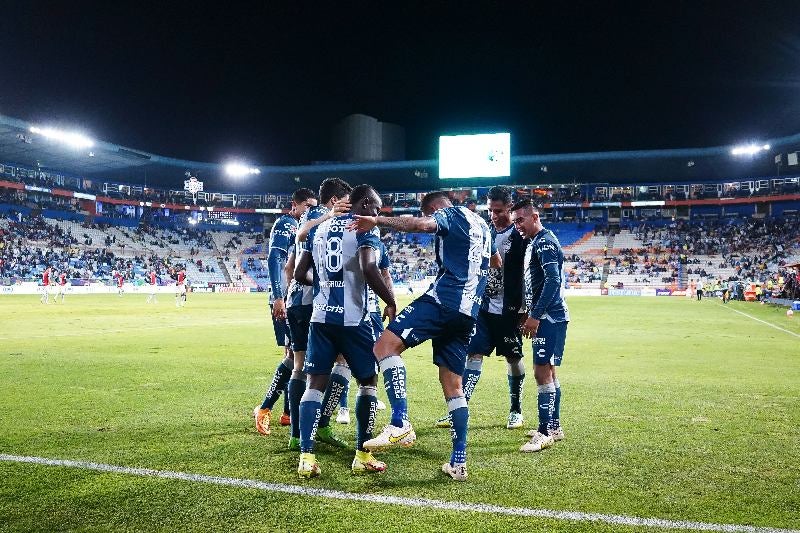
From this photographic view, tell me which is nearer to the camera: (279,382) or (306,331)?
(306,331)

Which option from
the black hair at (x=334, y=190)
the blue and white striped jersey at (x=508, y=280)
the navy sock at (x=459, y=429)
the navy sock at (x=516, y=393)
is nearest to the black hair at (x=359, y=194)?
the black hair at (x=334, y=190)

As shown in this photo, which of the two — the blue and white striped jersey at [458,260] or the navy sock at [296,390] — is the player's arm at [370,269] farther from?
the navy sock at [296,390]

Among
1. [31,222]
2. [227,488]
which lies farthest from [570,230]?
[227,488]

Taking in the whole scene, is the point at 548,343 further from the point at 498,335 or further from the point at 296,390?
the point at 296,390

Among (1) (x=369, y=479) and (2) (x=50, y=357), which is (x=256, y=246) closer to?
(2) (x=50, y=357)

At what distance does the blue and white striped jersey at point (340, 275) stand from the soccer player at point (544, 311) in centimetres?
197

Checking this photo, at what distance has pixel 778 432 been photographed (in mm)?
6531

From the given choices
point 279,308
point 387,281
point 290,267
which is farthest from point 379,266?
point 279,308

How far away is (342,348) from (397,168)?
236 ft

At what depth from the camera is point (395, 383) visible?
5.26 metres

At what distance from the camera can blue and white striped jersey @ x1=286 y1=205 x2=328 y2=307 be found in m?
6.21

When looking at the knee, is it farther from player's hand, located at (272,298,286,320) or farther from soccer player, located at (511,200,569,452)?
soccer player, located at (511,200,569,452)

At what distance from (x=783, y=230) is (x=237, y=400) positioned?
69.4 metres

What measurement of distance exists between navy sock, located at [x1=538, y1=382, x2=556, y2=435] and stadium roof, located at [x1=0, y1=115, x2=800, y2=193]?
201 ft
